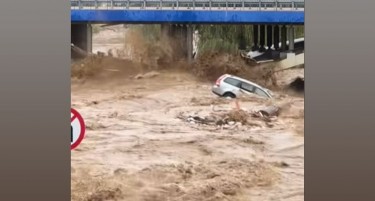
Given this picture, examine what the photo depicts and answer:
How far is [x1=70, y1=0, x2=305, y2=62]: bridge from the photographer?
5.61m

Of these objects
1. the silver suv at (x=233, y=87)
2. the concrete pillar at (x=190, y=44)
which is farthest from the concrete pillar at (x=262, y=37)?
the concrete pillar at (x=190, y=44)

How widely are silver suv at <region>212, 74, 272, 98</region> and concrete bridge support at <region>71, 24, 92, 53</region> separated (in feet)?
3.61

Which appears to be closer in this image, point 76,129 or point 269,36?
point 76,129

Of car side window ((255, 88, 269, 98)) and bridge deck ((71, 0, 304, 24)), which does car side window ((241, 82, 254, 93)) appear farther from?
bridge deck ((71, 0, 304, 24))

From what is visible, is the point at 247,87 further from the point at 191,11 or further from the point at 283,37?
the point at 191,11

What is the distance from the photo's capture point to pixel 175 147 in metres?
5.65

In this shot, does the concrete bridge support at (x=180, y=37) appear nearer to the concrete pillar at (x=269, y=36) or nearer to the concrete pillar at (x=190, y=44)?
the concrete pillar at (x=190, y=44)

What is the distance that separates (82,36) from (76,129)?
76 centimetres

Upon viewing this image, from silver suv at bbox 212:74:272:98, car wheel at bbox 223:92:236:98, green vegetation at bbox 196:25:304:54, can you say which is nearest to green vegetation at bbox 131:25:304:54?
green vegetation at bbox 196:25:304:54

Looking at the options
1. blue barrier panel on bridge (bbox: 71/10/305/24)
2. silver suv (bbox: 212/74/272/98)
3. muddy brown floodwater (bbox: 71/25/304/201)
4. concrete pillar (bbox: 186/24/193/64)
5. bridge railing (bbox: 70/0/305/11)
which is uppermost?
bridge railing (bbox: 70/0/305/11)

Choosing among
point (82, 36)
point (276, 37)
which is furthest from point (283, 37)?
point (82, 36)
